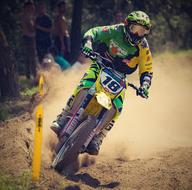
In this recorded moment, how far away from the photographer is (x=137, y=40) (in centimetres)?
887

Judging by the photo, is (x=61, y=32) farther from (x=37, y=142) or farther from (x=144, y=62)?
(x=37, y=142)

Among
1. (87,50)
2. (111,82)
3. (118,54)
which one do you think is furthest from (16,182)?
(118,54)

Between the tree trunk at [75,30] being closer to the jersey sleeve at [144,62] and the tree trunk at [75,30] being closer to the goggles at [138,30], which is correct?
the jersey sleeve at [144,62]

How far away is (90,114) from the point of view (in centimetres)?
818

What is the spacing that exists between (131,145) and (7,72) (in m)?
4.10

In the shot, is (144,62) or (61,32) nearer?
(144,62)

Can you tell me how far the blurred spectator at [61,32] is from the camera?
16.8m

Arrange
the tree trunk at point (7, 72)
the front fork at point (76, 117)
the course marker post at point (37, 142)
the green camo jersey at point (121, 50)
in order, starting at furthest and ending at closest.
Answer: the tree trunk at point (7, 72)
the green camo jersey at point (121, 50)
the front fork at point (76, 117)
the course marker post at point (37, 142)

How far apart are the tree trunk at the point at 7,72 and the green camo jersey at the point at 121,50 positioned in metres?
4.11

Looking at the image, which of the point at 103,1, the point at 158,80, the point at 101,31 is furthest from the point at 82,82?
the point at 103,1

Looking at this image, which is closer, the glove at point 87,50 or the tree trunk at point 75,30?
the glove at point 87,50

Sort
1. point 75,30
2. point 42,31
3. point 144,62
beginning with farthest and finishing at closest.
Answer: point 75,30 < point 42,31 < point 144,62

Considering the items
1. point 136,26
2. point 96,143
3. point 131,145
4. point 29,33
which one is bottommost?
point 131,145

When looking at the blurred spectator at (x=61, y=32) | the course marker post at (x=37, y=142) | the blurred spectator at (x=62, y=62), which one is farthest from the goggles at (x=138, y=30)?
the blurred spectator at (x=61, y=32)
